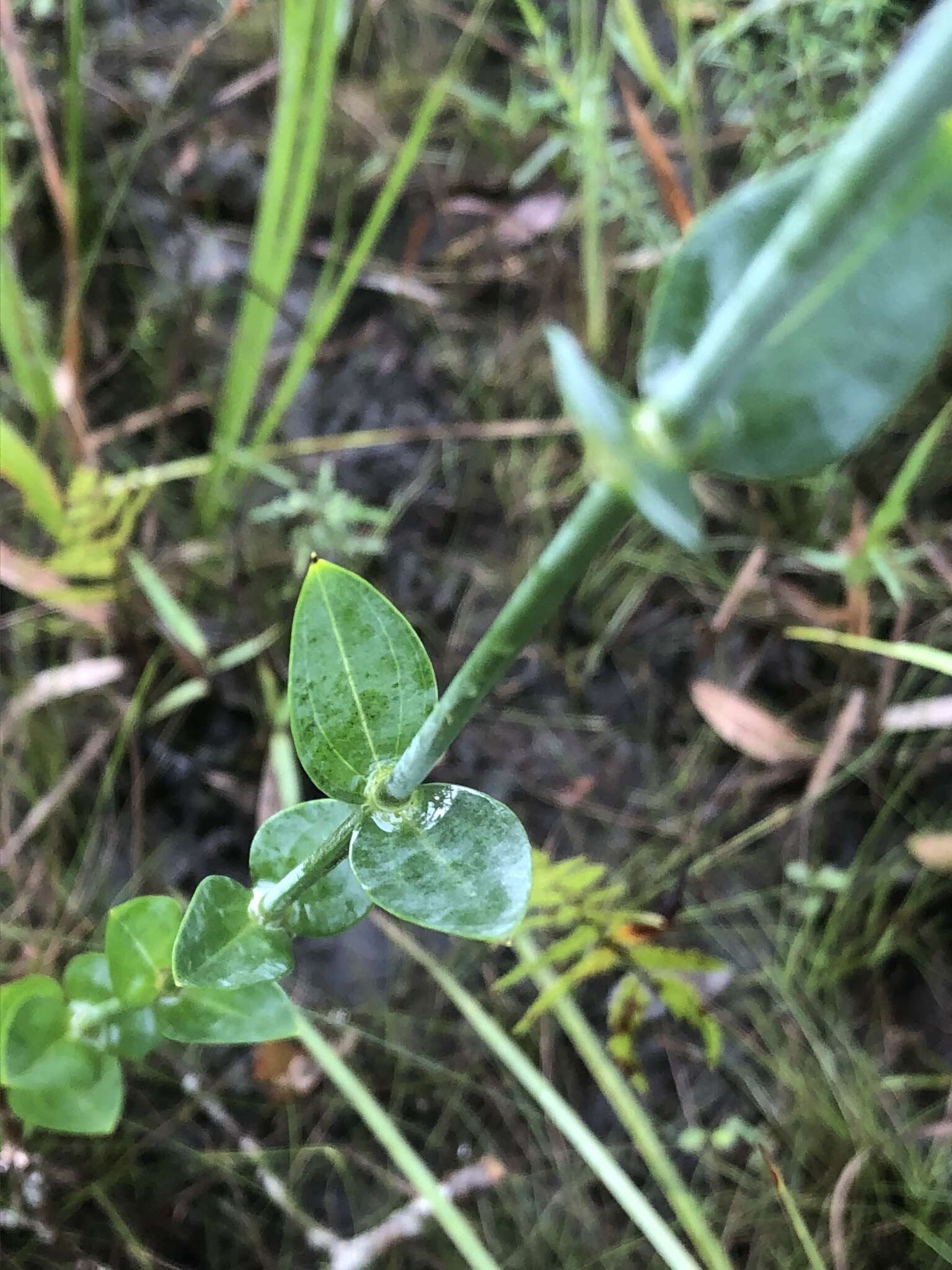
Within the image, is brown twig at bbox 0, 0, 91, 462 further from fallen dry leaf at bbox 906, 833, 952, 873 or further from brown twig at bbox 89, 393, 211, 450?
fallen dry leaf at bbox 906, 833, 952, 873

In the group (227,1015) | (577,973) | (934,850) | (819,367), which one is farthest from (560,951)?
(819,367)

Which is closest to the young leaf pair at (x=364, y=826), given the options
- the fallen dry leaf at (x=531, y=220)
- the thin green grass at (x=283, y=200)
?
the thin green grass at (x=283, y=200)

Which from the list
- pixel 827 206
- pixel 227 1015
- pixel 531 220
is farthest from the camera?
pixel 531 220

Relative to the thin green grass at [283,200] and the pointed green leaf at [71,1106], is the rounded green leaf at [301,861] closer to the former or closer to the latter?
the pointed green leaf at [71,1106]

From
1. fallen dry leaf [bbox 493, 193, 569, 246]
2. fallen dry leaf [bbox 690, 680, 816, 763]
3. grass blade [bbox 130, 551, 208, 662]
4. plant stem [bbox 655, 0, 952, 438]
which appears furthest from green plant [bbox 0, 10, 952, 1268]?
fallen dry leaf [bbox 493, 193, 569, 246]

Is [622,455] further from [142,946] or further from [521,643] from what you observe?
[142,946]

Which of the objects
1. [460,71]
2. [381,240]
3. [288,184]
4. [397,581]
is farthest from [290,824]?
[460,71]
